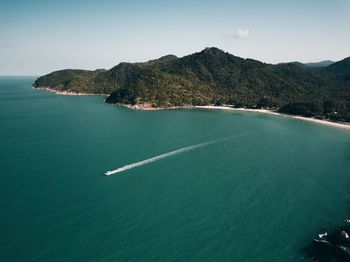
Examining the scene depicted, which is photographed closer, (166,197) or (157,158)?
(166,197)

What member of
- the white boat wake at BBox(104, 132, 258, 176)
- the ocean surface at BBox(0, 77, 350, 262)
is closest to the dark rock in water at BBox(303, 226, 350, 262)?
the ocean surface at BBox(0, 77, 350, 262)

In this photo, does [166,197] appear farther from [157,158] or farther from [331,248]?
[331,248]

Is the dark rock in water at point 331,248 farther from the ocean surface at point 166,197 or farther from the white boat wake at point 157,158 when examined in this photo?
the white boat wake at point 157,158

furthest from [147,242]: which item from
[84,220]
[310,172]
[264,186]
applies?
[310,172]

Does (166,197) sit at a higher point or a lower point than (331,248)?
higher

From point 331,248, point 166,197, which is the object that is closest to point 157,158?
point 166,197

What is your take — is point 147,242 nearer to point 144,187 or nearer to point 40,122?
point 144,187

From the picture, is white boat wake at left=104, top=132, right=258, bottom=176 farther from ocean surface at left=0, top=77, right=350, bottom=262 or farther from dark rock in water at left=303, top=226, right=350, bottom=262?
dark rock in water at left=303, top=226, right=350, bottom=262
